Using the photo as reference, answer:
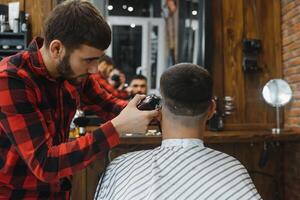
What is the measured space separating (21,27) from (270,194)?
8.30ft

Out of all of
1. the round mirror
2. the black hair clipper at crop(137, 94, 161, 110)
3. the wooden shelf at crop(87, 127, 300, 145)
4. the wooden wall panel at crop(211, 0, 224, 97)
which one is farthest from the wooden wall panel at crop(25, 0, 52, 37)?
the black hair clipper at crop(137, 94, 161, 110)

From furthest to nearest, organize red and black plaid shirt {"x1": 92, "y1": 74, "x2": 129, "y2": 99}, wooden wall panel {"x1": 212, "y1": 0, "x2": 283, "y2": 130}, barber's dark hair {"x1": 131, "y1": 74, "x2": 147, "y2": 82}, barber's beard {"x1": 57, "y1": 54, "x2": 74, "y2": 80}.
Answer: wooden wall panel {"x1": 212, "y1": 0, "x2": 283, "y2": 130}, barber's dark hair {"x1": 131, "y1": 74, "x2": 147, "y2": 82}, red and black plaid shirt {"x1": 92, "y1": 74, "x2": 129, "y2": 99}, barber's beard {"x1": 57, "y1": 54, "x2": 74, "y2": 80}

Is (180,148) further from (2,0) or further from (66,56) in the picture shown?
(2,0)

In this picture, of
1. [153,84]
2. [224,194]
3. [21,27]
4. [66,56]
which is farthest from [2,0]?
[224,194]

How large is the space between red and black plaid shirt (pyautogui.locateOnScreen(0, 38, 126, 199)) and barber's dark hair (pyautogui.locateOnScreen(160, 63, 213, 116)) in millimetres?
238

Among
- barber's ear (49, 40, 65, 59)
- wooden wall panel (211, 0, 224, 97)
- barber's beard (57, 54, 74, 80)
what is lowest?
barber's beard (57, 54, 74, 80)

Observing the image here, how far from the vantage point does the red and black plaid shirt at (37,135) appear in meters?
1.16

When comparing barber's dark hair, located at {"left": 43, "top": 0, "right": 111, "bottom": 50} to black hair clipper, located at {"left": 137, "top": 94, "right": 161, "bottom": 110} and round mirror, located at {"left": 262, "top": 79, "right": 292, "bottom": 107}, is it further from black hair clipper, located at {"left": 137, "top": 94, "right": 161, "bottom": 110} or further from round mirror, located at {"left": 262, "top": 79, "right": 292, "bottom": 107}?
round mirror, located at {"left": 262, "top": 79, "right": 292, "bottom": 107}

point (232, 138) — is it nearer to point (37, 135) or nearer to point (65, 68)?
point (65, 68)

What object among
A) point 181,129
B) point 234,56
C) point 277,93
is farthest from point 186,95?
point 234,56

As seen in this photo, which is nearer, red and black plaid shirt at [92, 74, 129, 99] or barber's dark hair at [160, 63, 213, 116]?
barber's dark hair at [160, 63, 213, 116]

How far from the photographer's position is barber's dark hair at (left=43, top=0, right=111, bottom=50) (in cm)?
121

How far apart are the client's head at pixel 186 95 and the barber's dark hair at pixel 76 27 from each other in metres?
0.27

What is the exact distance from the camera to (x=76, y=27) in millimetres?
A: 1209
